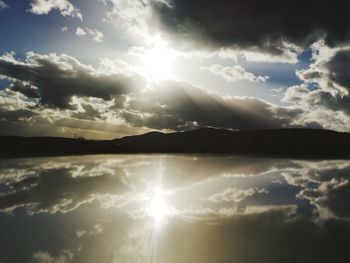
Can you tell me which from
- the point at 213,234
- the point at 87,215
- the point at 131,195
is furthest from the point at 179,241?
the point at 131,195

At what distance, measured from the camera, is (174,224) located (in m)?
12.9

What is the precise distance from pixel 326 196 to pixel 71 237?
14645 mm

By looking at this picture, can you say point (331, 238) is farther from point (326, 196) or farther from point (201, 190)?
point (201, 190)

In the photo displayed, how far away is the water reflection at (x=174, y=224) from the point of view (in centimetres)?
953

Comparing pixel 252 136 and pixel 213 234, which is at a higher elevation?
pixel 252 136

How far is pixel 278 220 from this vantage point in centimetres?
1352

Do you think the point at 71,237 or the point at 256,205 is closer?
the point at 71,237

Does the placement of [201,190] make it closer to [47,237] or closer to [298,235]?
[298,235]

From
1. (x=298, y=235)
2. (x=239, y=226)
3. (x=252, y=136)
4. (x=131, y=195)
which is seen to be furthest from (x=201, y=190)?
(x=252, y=136)

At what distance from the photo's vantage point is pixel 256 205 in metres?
16.5

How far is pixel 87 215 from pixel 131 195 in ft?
17.3

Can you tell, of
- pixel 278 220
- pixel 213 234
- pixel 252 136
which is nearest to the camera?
pixel 213 234

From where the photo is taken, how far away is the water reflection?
9.53 m

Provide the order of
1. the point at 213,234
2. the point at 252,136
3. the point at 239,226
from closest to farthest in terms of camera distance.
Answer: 1. the point at 213,234
2. the point at 239,226
3. the point at 252,136
